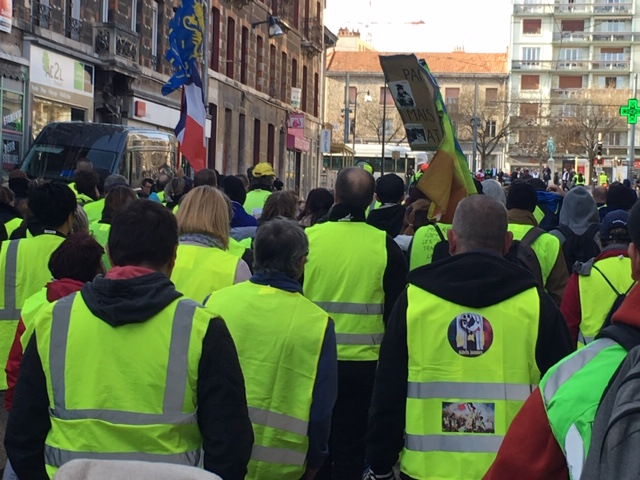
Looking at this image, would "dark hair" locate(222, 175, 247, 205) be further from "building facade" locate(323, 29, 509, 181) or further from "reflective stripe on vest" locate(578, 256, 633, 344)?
"building facade" locate(323, 29, 509, 181)

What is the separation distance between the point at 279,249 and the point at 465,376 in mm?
966

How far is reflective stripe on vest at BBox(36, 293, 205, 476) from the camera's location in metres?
3.23

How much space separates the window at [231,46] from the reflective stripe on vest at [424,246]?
1198 inches

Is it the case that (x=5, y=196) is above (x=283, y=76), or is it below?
below

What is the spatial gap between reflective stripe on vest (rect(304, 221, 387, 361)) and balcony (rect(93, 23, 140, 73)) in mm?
20661

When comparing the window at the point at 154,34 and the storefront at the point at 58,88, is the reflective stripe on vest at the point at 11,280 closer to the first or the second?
the storefront at the point at 58,88

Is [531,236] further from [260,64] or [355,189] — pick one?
[260,64]

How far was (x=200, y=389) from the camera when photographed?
10.7ft

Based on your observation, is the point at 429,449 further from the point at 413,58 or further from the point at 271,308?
the point at 413,58

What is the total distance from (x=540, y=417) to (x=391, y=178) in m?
6.79

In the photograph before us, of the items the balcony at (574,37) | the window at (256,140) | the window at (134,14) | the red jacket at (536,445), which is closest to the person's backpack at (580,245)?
the red jacket at (536,445)

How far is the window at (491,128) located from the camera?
81.2 m

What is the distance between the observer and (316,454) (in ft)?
14.1

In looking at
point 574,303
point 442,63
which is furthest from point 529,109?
point 574,303
